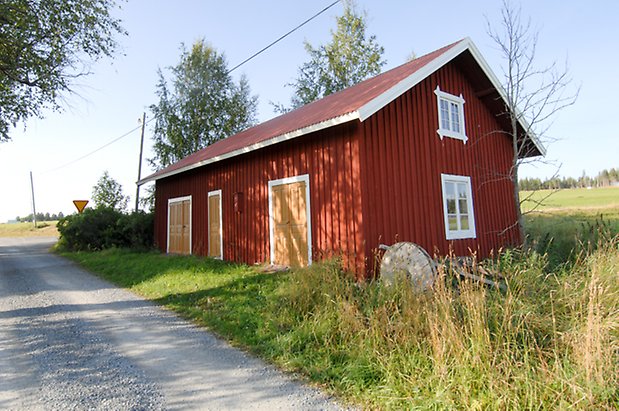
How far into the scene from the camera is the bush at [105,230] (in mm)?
16016

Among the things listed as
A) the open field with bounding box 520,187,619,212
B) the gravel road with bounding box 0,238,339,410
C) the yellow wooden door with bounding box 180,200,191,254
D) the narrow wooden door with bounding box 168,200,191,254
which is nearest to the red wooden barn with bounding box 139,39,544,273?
the yellow wooden door with bounding box 180,200,191,254

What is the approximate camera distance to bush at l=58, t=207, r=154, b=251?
16.0 m

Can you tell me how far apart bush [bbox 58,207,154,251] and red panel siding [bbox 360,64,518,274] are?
1162cm

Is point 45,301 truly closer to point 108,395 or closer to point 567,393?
point 108,395

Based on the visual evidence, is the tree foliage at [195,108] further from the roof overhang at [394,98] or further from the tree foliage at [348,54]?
the roof overhang at [394,98]

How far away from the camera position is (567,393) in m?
2.74

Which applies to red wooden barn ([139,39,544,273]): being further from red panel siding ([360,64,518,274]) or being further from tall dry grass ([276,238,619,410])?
tall dry grass ([276,238,619,410])

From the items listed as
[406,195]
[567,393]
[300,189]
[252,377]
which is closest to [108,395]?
[252,377]

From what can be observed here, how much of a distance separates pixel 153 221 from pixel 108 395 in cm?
1374

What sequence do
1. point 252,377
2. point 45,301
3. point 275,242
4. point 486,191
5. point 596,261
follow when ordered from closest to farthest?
point 252,377 → point 596,261 → point 45,301 → point 275,242 → point 486,191

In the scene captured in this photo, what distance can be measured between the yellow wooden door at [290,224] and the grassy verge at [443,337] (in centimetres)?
204

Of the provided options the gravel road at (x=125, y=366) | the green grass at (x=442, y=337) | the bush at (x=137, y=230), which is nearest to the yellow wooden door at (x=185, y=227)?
the bush at (x=137, y=230)

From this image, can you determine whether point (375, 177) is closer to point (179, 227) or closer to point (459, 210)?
point (459, 210)

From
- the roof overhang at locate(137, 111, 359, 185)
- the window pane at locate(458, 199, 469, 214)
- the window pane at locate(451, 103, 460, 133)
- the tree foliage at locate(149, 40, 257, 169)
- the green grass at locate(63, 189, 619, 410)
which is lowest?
the green grass at locate(63, 189, 619, 410)
